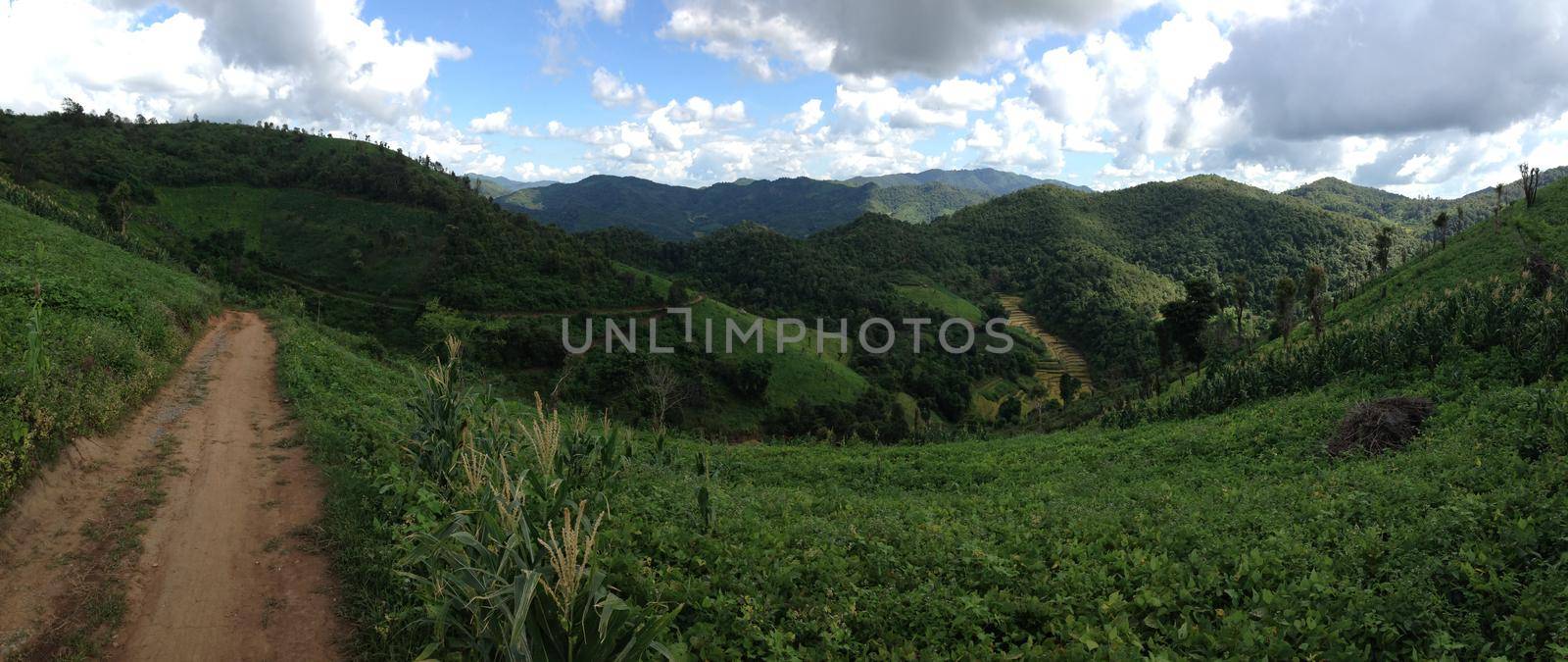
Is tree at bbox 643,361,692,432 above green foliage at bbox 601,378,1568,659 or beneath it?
beneath

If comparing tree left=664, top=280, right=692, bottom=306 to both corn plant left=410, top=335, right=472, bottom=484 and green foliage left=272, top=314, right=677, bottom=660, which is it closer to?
green foliage left=272, top=314, right=677, bottom=660

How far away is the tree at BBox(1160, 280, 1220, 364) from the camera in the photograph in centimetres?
3312

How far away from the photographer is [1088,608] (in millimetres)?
4859

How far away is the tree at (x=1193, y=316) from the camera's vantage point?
33.1 meters

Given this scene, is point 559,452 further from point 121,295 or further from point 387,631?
point 121,295

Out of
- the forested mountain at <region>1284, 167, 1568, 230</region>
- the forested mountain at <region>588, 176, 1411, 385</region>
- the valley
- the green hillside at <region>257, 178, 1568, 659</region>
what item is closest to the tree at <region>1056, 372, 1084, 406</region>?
the forested mountain at <region>588, 176, 1411, 385</region>

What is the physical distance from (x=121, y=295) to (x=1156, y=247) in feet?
435

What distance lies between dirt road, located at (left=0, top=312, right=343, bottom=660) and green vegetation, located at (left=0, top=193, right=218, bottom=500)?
432 millimetres

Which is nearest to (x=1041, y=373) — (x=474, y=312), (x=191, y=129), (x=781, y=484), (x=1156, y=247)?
(x=1156, y=247)

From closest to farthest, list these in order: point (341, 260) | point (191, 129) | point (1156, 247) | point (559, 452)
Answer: point (559, 452), point (341, 260), point (191, 129), point (1156, 247)

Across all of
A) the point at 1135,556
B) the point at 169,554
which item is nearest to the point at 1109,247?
the point at 1135,556

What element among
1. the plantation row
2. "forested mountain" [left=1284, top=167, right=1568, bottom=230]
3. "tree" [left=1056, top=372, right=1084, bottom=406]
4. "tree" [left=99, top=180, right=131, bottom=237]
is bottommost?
"tree" [left=1056, top=372, right=1084, bottom=406]

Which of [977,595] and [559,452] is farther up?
[559,452]

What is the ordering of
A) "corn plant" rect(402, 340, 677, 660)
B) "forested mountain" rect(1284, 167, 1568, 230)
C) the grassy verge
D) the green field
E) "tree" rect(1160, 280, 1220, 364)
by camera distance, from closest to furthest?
"corn plant" rect(402, 340, 677, 660) → the grassy verge → "tree" rect(1160, 280, 1220, 364) → the green field → "forested mountain" rect(1284, 167, 1568, 230)
